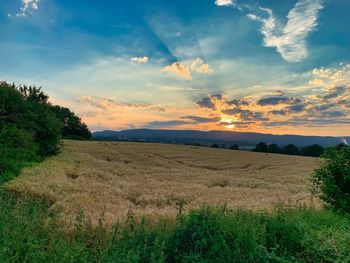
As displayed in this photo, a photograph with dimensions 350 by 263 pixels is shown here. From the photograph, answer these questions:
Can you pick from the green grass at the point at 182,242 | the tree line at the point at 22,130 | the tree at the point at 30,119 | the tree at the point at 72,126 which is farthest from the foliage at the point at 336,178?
the tree at the point at 72,126

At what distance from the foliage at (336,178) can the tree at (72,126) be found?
90.6 metres

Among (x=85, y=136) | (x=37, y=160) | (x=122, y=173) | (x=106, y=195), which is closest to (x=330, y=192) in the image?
(x=106, y=195)

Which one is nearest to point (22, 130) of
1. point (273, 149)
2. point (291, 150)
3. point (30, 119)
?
point (30, 119)

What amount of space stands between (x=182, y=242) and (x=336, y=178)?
828 cm

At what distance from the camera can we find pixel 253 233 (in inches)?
282

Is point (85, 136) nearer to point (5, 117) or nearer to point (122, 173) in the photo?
point (5, 117)

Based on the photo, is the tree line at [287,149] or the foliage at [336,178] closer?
the foliage at [336,178]

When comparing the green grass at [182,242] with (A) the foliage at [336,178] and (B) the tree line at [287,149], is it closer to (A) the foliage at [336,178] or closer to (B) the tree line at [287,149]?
(A) the foliage at [336,178]

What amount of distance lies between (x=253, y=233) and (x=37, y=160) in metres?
28.6

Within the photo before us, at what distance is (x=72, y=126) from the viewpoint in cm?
10225

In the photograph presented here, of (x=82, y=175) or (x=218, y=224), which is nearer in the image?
(x=218, y=224)

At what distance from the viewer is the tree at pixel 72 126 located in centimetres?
9962

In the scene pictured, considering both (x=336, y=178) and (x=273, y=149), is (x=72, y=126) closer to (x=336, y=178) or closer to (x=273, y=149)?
(x=273, y=149)

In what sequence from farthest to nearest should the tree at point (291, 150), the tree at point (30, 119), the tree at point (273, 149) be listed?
the tree at point (273, 149) < the tree at point (291, 150) < the tree at point (30, 119)
